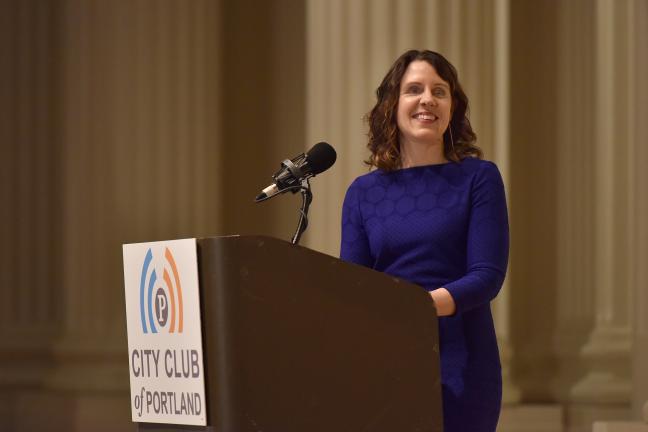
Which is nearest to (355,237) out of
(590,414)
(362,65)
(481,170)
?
(481,170)

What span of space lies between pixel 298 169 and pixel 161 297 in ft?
1.61

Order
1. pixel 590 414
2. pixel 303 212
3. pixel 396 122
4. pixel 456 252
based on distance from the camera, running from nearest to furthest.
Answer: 1. pixel 303 212
2. pixel 456 252
3. pixel 396 122
4. pixel 590 414

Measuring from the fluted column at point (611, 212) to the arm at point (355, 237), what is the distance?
12.2 ft

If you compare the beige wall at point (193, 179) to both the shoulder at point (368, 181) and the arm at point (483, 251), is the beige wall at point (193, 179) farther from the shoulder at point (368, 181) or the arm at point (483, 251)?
the arm at point (483, 251)

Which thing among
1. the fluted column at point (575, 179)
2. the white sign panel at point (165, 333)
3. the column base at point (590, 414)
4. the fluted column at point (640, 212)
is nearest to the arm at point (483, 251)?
the white sign panel at point (165, 333)

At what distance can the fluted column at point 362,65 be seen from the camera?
5520mm

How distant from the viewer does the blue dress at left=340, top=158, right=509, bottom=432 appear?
2.42m

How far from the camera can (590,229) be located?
249 inches

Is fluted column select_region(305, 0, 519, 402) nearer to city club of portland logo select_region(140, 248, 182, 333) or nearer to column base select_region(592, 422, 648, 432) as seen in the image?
column base select_region(592, 422, 648, 432)

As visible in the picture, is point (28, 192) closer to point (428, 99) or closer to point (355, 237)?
point (355, 237)

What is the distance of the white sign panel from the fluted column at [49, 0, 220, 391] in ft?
13.2

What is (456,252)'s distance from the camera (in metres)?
2.52

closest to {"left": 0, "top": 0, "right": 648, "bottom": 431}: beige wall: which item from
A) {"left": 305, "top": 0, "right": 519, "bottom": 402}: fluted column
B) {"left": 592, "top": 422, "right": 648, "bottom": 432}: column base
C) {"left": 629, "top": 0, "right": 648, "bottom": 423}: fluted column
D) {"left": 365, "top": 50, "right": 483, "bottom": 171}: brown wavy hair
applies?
{"left": 305, "top": 0, "right": 519, "bottom": 402}: fluted column

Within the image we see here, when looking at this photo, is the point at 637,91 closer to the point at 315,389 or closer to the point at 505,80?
the point at 505,80
